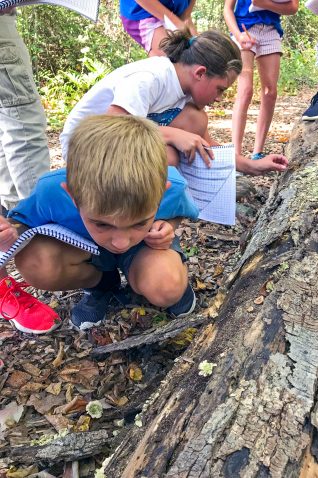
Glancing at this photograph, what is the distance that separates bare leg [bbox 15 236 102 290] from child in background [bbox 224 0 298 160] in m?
2.12

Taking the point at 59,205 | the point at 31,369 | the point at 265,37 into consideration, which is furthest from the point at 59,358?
the point at 265,37

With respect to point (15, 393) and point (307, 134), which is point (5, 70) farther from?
point (307, 134)

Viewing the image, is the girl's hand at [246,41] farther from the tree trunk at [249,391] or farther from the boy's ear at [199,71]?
the tree trunk at [249,391]

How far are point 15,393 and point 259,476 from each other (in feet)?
3.87

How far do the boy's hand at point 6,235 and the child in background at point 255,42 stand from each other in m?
2.33

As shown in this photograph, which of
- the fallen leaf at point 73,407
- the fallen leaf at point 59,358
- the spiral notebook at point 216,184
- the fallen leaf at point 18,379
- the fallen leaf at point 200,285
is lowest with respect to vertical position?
the fallen leaf at point 18,379

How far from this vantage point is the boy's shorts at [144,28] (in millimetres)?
3191

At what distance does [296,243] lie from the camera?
186cm

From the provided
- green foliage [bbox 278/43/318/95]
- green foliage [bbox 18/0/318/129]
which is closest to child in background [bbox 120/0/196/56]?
green foliage [bbox 18/0/318/129]

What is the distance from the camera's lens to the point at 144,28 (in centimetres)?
327

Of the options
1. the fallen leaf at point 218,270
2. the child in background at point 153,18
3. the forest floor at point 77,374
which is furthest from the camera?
the child in background at point 153,18

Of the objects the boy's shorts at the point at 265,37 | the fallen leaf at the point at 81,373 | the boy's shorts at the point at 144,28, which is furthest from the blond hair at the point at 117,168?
the boy's shorts at the point at 265,37

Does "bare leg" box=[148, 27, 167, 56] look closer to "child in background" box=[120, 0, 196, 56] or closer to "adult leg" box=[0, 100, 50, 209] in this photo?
"child in background" box=[120, 0, 196, 56]

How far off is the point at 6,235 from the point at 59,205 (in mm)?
241
